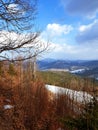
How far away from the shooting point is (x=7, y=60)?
24.0 ft

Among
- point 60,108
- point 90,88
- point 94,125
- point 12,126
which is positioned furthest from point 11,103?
point 94,125

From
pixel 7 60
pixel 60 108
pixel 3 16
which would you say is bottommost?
pixel 60 108

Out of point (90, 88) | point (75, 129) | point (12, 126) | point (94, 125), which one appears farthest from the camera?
point (12, 126)

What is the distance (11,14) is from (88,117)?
120 inches

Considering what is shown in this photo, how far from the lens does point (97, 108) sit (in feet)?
22.6

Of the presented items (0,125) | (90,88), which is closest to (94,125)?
(90,88)

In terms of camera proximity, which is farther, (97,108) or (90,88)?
(90,88)

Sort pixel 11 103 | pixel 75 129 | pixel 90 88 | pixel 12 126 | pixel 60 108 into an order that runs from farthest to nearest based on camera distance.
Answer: pixel 11 103, pixel 12 126, pixel 60 108, pixel 90 88, pixel 75 129

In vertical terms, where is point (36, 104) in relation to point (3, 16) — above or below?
below

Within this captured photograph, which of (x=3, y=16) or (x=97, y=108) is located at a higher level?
(x=3, y=16)

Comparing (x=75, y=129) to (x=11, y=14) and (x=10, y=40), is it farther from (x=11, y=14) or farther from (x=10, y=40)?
(x=11, y=14)

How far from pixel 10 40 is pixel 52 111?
28.7ft

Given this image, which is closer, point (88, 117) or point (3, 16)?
point (88, 117)

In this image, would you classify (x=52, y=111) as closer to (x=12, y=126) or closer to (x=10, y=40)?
(x=12, y=126)
